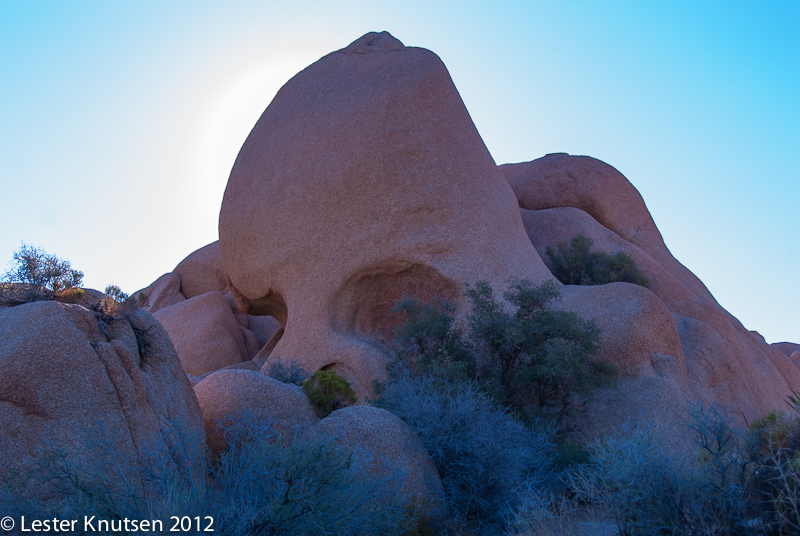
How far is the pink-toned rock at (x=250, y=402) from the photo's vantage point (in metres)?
7.27

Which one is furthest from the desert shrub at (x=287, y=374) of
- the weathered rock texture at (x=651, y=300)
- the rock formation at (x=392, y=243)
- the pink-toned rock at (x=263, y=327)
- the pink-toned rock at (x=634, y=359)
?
the pink-toned rock at (x=263, y=327)

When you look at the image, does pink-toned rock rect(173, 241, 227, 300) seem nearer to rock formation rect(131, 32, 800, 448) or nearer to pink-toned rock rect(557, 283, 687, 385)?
rock formation rect(131, 32, 800, 448)

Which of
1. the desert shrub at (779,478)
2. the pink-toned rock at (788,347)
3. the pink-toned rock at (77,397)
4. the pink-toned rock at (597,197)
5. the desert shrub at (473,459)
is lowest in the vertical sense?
the pink-toned rock at (788,347)

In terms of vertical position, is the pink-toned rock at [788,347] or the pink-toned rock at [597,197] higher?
the pink-toned rock at [597,197]

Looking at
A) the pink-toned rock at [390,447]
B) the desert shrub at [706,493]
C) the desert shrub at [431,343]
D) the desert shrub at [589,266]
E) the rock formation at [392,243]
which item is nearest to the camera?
the desert shrub at [706,493]

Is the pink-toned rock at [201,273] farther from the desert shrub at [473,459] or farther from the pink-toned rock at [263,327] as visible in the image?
the desert shrub at [473,459]

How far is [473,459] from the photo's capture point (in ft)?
22.9

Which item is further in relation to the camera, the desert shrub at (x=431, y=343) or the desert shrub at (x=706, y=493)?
the desert shrub at (x=431, y=343)

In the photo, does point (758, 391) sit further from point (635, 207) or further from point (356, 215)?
point (356, 215)

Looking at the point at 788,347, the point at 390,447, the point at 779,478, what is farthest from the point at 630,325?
the point at 788,347

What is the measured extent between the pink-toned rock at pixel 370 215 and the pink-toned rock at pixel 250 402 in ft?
14.3

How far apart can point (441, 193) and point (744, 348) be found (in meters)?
9.57

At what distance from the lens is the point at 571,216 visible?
18.7m

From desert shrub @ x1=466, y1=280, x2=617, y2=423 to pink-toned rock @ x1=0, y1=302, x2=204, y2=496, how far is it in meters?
6.12
